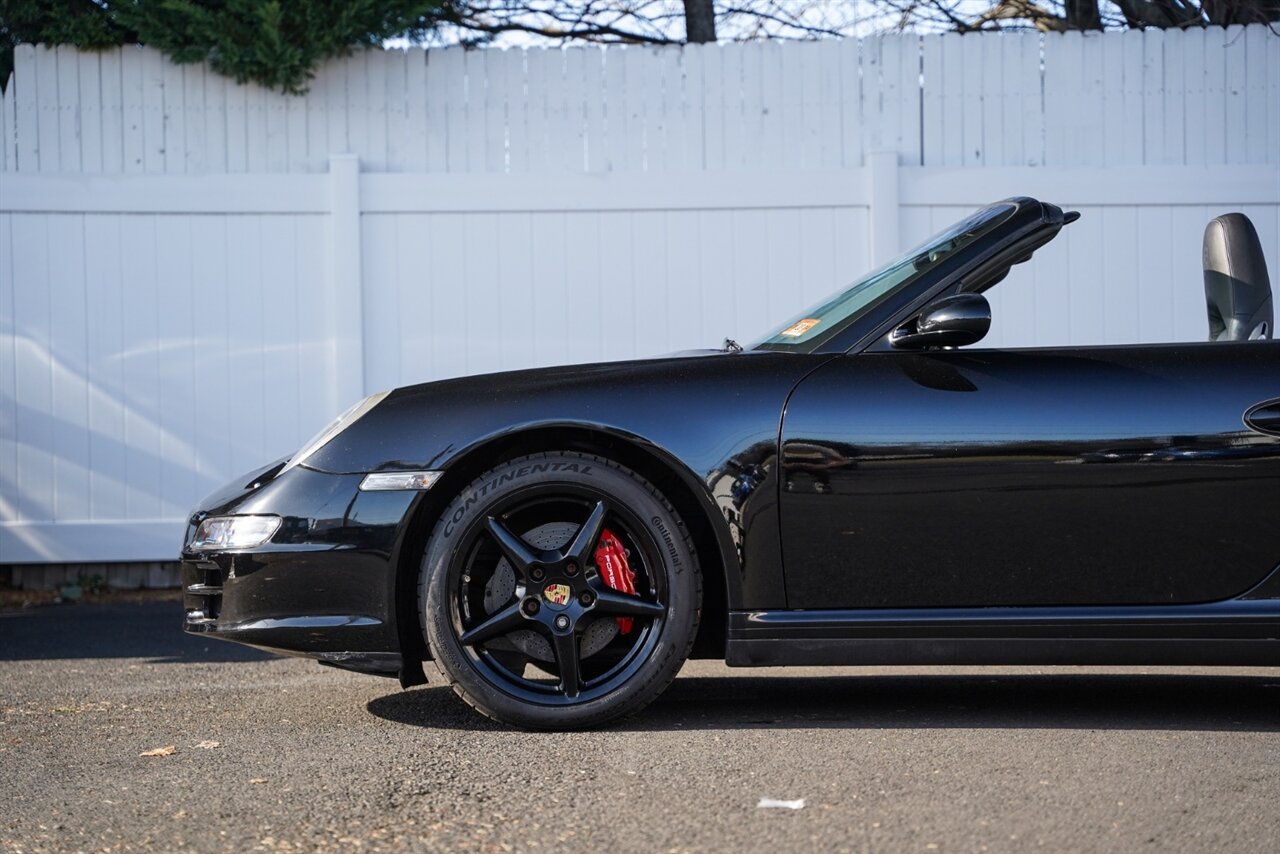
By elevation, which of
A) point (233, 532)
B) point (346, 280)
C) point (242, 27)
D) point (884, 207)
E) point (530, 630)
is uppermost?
point (242, 27)

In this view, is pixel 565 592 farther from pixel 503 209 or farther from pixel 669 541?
pixel 503 209

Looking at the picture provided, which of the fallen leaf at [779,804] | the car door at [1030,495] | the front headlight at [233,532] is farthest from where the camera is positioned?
the front headlight at [233,532]

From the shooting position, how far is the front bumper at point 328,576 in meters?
3.56

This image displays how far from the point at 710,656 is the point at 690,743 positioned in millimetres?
352

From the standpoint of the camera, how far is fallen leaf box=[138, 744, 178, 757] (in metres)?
3.51

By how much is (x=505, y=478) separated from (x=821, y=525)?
30.5 inches

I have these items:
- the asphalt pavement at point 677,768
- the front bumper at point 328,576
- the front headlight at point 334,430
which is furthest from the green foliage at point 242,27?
the front bumper at point 328,576

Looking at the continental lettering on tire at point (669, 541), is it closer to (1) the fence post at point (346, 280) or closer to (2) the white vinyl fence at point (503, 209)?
(2) the white vinyl fence at point (503, 209)

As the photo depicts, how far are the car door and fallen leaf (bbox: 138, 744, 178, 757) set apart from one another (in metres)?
1.55

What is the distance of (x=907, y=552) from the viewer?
3525 millimetres

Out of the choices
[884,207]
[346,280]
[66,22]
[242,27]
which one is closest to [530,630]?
[346,280]

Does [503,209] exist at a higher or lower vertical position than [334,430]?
higher

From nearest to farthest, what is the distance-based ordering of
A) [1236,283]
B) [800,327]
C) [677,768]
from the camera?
[677,768] → [800,327] → [1236,283]

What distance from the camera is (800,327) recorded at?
3887 millimetres
